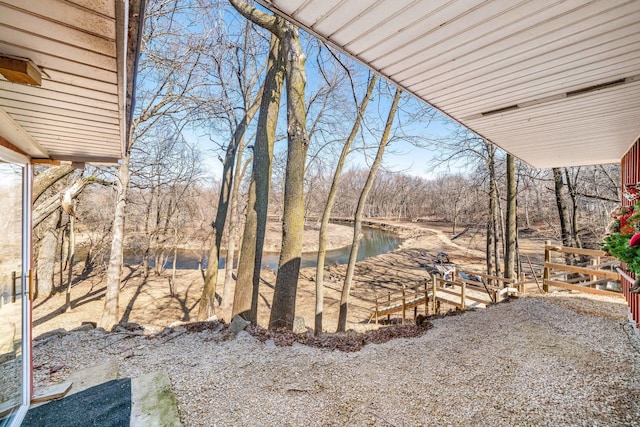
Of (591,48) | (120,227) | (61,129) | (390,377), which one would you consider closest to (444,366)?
(390,377)

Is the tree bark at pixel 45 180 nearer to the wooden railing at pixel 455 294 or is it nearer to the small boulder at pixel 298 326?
the small boulder at pixel 298 326

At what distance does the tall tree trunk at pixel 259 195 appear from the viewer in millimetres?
5520

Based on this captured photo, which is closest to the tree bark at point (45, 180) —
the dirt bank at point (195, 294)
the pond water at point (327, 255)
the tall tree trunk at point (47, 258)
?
the dirt bank at point (195, 294)

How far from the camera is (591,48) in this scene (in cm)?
180

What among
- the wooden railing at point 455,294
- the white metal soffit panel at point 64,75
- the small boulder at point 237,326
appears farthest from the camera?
the wooden railing at point 455,294

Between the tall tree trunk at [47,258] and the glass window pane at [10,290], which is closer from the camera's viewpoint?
the glass window pane at [10,290]

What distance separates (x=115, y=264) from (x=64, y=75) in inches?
265

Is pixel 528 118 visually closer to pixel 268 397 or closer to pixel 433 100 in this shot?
pixel 433 100

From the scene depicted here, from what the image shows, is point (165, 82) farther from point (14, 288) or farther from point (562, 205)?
point (562, 205)

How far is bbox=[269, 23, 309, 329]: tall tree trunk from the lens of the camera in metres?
4.74

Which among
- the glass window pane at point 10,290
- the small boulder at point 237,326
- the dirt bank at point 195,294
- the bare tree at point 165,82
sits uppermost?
the bare tree at point 165,82

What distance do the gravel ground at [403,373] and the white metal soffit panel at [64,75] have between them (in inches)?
102

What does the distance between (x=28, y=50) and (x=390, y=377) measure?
3.98m

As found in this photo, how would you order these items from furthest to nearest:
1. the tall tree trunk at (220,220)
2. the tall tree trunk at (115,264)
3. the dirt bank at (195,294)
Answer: the dirt bank at (195,294) → the tall tree trunk at (220,220) → the tall tree trunk at (115,264)
